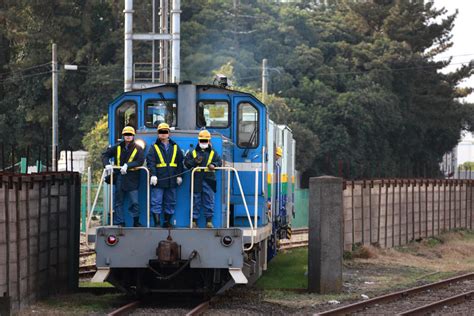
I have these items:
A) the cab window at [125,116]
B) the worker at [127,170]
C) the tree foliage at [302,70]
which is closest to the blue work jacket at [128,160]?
the worker at [127,170]

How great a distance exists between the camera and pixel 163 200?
544 inches

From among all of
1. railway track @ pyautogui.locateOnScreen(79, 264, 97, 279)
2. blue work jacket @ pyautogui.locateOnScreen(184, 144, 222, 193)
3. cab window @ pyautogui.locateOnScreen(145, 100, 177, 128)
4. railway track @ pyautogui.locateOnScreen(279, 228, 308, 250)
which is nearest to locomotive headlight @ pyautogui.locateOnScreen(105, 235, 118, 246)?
blue work jacket @ pyautogui.locateOnScreen(184, 144, 222, 193)

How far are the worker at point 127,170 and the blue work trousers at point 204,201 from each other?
802mm

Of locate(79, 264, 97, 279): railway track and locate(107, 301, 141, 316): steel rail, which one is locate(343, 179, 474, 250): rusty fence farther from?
locate(107, 301, 141, 316): steel rail

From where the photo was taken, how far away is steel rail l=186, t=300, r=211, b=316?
1290cm

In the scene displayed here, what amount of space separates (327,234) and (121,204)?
12.4ft

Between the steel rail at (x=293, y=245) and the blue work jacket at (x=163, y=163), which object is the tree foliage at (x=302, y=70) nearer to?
the steel rail at (x=293, y=245)

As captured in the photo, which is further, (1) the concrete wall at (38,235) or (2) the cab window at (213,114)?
(2) the cab window at (213,114)

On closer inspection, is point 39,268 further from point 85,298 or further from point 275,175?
point 275,175

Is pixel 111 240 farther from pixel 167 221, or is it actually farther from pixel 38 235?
pixel 38 235

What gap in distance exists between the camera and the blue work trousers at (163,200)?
45.1 feet

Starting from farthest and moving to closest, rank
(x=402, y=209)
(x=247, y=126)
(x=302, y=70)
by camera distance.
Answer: (x=302, y=70) < (x=402, y=209) < (x=247, y=126)

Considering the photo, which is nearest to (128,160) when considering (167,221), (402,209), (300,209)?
(167,221)

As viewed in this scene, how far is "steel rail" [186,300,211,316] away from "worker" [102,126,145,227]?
4.67 feet
